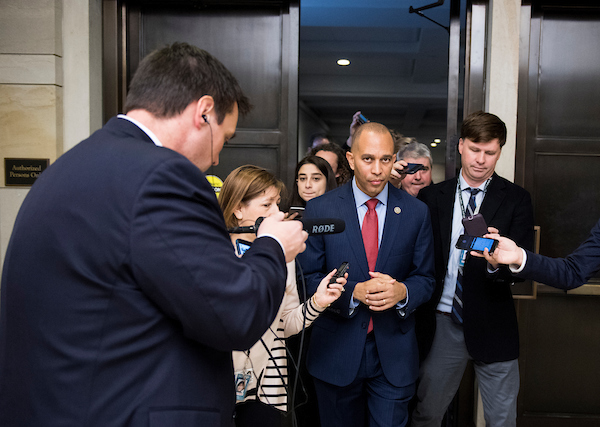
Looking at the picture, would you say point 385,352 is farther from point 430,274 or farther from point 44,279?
point 44,279

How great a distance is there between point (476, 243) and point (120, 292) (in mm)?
1491

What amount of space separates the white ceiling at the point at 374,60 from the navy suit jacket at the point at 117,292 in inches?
182

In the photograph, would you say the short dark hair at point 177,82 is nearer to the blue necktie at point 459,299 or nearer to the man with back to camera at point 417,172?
the blue necktie at point 459,299

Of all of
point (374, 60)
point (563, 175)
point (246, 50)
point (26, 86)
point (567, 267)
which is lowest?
point (567, 267)

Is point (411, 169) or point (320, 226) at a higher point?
point (411, 169)

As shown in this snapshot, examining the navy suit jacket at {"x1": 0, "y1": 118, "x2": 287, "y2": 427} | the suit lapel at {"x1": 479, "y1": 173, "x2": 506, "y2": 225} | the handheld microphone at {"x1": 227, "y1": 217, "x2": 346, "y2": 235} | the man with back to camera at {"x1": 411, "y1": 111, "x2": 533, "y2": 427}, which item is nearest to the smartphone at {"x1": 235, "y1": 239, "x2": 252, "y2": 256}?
the handheld microphone at {"x1": 227, "y1": 217, "x2": 346, "y2": 235}

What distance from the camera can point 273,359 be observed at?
5.93 ft

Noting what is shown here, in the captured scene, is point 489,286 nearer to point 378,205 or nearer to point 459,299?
point 459,299

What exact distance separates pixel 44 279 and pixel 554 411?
3387 millimetres

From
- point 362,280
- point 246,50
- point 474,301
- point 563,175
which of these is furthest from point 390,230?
point 246,50

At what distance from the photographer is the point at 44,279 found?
929 mm

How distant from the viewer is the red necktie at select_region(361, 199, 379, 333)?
7.00 feet

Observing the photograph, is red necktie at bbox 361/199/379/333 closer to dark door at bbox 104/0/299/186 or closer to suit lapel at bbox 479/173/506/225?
suit lapel at bbox 479/173/506/225

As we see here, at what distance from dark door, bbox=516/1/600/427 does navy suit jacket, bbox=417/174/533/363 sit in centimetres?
86
